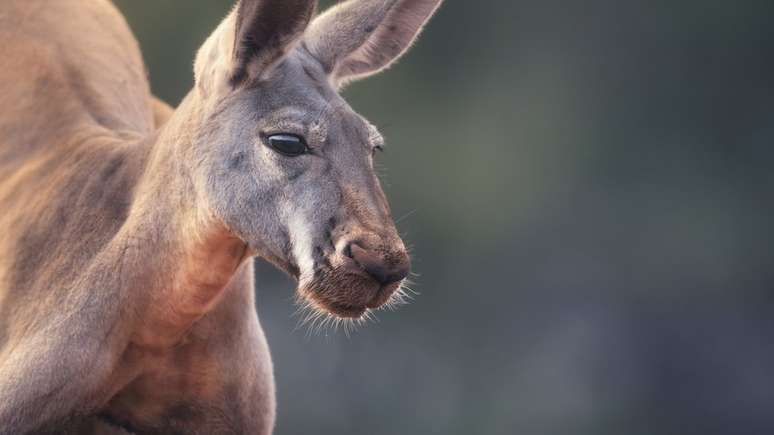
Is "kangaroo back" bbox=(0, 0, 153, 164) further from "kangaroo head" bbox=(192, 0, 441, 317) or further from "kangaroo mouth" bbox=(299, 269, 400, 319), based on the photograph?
"kangaroo mouth" bbox=(299, 269, 400, 319)

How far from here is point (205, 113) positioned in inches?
157

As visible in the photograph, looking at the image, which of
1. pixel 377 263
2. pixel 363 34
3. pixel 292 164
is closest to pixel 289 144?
pixel 292 164

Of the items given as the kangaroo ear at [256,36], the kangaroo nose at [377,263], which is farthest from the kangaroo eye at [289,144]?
the kangaroo nose at [377,263]

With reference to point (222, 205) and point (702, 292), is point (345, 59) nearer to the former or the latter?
point (222, 205)

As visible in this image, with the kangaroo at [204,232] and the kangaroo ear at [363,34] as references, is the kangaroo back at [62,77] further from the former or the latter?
the kangaroo ear at [363,34]

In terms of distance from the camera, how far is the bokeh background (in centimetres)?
940

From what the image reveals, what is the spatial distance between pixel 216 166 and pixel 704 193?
20.8 ft

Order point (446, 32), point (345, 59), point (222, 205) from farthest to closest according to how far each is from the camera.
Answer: point (446, 32) < point (345, 59) < point (222, 205)

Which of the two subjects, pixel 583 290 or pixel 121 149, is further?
pixel 583 290

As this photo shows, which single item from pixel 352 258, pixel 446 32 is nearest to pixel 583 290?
pixel 446 32

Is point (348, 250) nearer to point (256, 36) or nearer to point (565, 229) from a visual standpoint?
point (256, 36)

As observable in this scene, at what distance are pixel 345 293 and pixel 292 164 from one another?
1.29 ft

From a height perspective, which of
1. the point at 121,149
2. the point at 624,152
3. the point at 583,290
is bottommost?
the point at 583,290

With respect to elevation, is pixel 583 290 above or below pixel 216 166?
below
